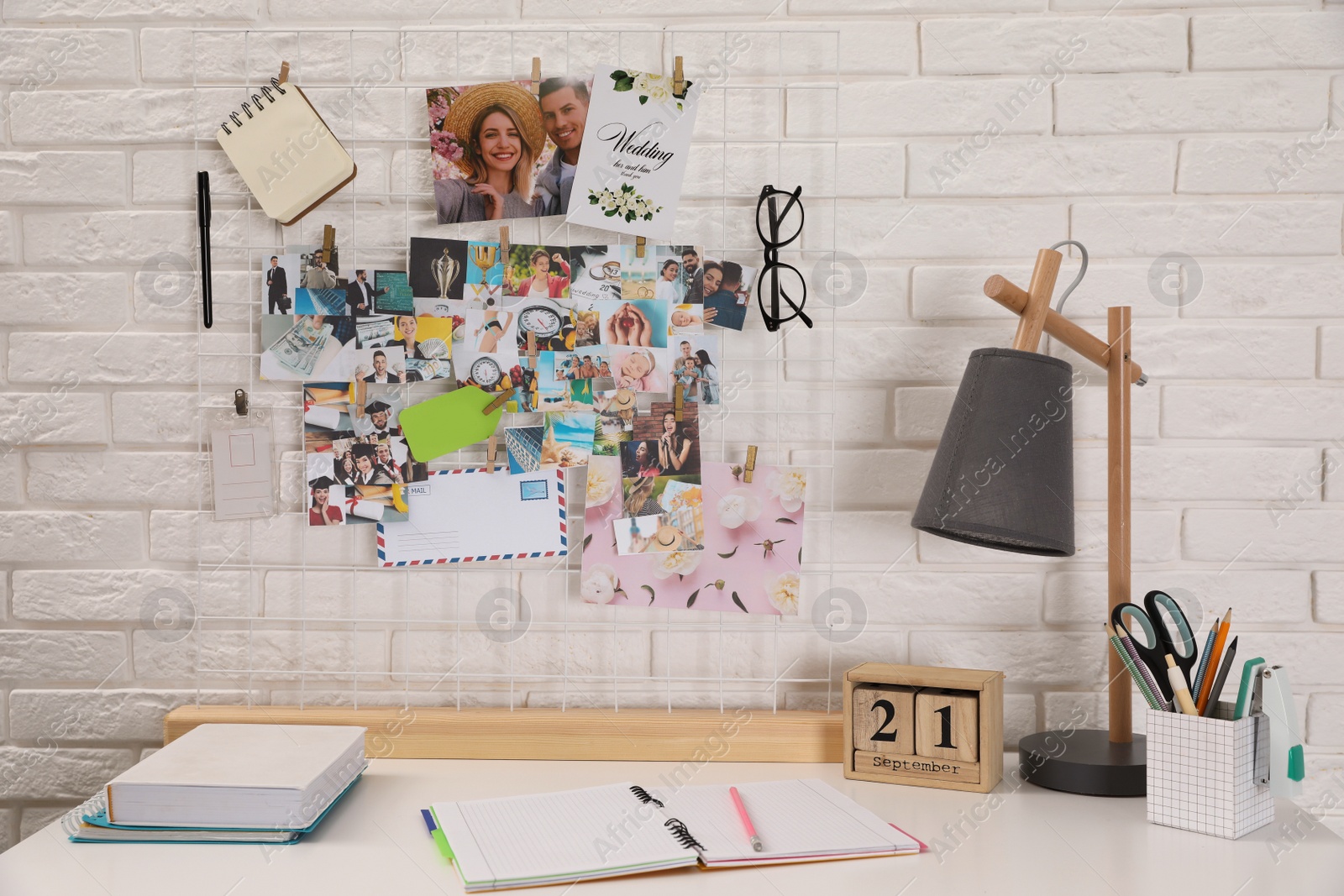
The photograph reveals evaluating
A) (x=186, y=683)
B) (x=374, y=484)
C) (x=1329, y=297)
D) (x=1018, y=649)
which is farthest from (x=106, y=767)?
(x=1329, y=297)

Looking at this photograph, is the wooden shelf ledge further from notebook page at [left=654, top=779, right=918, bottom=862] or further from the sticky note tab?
the sticky note tab

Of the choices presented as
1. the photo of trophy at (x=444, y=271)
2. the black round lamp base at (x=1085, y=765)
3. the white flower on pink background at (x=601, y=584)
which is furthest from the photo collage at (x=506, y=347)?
the black round lamp base at (x=1085, y=765)

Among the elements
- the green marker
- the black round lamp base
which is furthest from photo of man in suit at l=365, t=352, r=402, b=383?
the green marker

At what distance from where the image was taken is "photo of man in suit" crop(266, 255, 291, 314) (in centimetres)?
102

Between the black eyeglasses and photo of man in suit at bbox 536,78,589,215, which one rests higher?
photo of man in suit at bbox 536,78,589,215

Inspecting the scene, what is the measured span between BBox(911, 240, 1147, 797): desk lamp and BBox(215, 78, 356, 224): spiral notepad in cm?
73

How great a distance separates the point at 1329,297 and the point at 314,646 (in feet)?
4.05

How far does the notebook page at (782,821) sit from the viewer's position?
0.74 meters

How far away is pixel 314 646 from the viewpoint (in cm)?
104

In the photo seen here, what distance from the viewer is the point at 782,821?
0.80 m

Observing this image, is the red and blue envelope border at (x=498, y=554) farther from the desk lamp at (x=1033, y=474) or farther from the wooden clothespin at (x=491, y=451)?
the desk lamp at (x=1033, y=474)

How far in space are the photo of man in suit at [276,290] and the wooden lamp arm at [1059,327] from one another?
764 millimetres

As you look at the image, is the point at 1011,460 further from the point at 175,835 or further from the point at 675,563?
the point at 175,835

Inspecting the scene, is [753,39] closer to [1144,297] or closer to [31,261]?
[1144,297]
